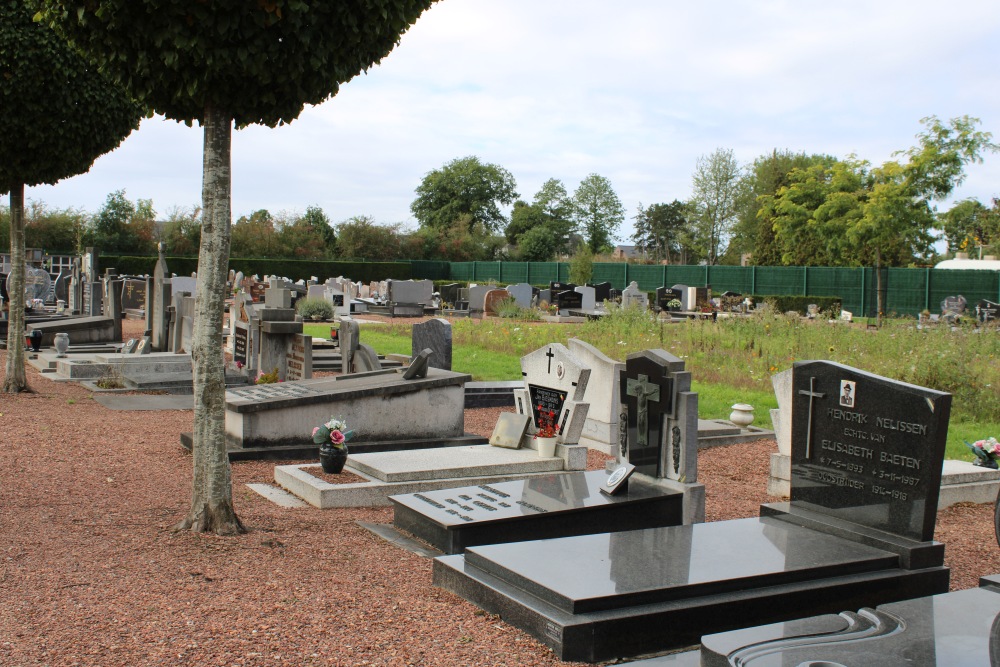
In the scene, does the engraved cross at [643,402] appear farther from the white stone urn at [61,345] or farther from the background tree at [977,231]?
the background tree at [977,231]

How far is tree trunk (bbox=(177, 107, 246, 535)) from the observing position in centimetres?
539

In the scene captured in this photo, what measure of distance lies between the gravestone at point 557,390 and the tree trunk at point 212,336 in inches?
132

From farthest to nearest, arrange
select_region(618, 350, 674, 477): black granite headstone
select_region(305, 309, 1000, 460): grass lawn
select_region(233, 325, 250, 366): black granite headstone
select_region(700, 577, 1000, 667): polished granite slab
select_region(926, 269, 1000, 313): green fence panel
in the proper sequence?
select_region(926, 269, 1000, 313): green fence panel, select_region(233, 325, 250, 366): black granite headstone, select_region(305, 309, 1000, 460): grass lawn, select_region(618, 350, 674, 477): black granite headstone, select_region(700, 577, 1000, 667): polished granite slab

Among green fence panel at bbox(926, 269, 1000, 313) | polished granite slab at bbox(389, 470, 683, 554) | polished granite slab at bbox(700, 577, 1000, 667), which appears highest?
green fence panel at bbox(926, 269, 1000, 313)

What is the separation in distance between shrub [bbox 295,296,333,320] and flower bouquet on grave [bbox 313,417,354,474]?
20549mm

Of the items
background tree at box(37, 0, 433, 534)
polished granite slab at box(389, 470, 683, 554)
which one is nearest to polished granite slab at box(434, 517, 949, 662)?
polished granite slab at box(389, 470, 683, 554)

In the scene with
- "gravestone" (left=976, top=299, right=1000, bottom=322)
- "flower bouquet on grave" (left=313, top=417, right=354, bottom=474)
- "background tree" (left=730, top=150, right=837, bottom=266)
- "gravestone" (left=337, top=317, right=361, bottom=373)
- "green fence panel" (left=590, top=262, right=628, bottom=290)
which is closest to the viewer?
"flower bouquet on grave" (left=313, top=417, right=354, bottom=474)

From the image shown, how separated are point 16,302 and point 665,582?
32.8 ft

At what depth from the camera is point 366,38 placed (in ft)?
17.9

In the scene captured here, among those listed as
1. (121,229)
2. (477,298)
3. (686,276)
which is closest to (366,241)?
(121,229)

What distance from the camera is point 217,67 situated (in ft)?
16.5

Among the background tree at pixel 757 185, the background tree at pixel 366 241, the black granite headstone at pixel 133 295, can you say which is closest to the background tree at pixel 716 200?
the background tree at pixel 757 185

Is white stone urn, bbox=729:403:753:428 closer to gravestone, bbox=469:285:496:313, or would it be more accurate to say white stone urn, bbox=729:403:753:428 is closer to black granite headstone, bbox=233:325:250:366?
black granite headstone, bbox=233:325:250:366

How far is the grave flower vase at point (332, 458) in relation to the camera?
24.1 ft
